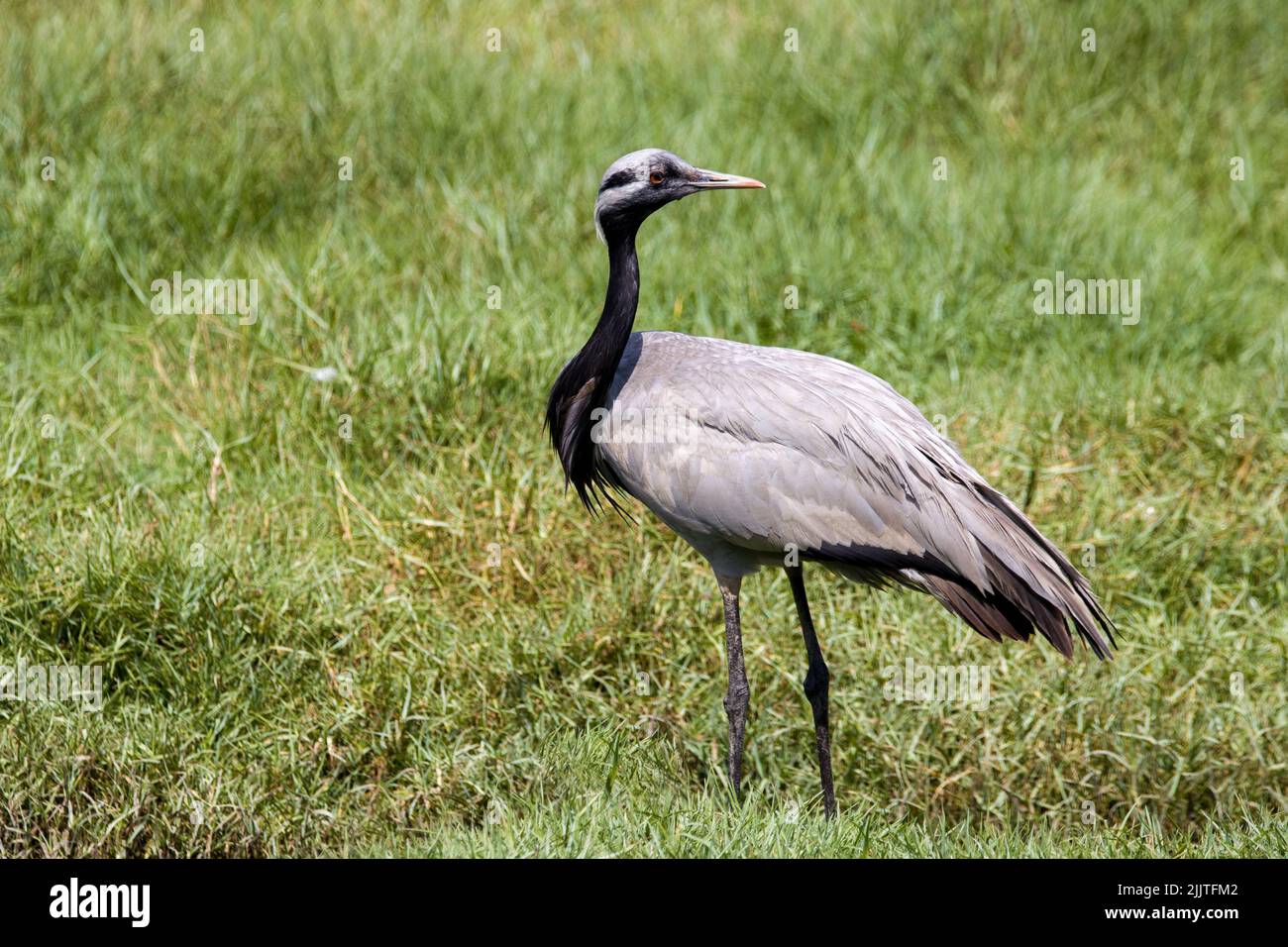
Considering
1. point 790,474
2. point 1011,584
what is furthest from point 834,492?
point 1011,584

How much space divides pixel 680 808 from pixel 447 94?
4.70 metres

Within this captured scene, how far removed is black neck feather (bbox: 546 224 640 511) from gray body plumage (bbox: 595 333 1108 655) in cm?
10

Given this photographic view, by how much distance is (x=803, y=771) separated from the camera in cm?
522

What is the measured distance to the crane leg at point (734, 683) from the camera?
4855 millimetres

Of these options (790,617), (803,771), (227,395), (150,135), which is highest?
(150,135)

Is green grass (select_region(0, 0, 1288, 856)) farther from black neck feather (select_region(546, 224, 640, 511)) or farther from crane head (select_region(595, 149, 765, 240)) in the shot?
crane head (select_region(595, 149, 765, 240))

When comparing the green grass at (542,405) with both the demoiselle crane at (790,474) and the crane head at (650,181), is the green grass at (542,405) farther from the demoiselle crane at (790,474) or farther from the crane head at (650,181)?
the crane head at (650,181)

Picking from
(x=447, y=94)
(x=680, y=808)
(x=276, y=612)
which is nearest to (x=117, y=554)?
(x=276, y=612)

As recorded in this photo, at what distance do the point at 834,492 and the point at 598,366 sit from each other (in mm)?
871

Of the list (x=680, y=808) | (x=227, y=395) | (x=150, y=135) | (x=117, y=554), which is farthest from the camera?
(x=150, y=135)

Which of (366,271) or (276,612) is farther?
(366,271)

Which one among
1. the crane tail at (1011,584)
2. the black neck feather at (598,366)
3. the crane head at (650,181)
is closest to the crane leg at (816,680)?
the crane tail at (1011,584)
